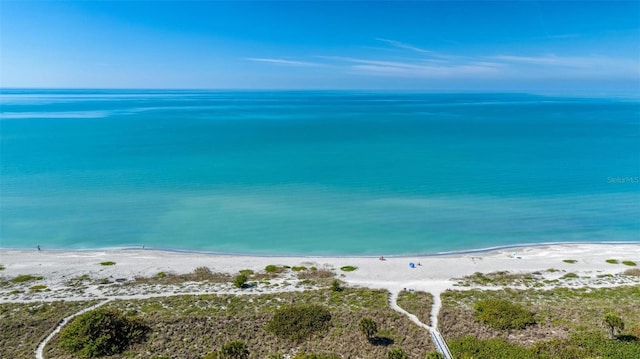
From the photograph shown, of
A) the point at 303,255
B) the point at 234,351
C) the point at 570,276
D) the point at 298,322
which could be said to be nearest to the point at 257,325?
the point at 298,322

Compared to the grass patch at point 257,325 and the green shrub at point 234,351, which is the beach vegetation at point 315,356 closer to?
the grass patch at point 257,325

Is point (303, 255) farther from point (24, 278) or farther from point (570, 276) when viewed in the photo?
point (24, 278)

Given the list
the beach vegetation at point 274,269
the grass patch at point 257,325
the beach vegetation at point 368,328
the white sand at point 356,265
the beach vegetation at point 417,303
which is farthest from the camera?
the beach vegetation at point 274,269

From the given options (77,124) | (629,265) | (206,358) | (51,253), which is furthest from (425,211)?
(77,124)

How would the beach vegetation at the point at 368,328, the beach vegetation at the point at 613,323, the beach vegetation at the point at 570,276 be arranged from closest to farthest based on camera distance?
the beach vegetation at the point at 613,323 < the beach vegetation at the point at 368,328 < the beach vegetation at the point at 570,276

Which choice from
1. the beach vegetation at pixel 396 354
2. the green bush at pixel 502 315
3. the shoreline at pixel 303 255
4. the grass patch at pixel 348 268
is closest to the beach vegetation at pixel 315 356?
the beach vegetation at pixel 396 354
